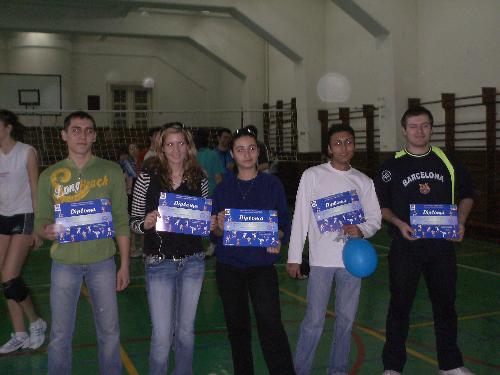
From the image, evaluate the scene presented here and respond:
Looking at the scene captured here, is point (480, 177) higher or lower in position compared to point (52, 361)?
higher

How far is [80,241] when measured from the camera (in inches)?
124

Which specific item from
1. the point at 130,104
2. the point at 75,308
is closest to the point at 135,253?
the point at 75,308

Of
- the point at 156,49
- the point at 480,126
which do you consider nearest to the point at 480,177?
the point at 480,126

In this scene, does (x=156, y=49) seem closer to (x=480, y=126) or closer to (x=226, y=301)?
(x=480, y=126)

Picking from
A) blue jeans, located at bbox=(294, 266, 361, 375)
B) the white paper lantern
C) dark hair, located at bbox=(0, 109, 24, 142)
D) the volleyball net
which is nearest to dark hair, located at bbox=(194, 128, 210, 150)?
dark hair, located at bbox=(0, 109, 24, 142)

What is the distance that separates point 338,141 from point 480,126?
783cm

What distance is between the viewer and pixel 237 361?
323 cm

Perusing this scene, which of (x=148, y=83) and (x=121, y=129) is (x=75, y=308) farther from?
(x=148, y=83)

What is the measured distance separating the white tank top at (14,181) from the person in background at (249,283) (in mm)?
1758

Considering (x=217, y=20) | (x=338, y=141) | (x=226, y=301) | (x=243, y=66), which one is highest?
(x=217, y=20)

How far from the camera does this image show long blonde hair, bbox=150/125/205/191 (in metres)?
3.25

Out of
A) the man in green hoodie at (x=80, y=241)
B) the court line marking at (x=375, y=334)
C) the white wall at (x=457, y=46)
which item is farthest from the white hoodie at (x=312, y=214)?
the white wall at (x=457, y=46)

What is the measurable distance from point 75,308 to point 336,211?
1572 mm

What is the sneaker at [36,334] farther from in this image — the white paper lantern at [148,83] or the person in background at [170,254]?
the white paper lantern at [148,83]
